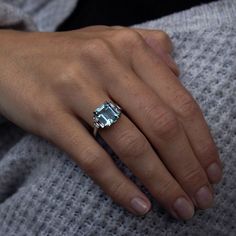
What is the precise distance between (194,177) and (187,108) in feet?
0.31

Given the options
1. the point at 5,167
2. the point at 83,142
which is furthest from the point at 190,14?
the point at 5,167

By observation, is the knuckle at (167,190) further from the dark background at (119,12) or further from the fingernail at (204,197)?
the dark background at (119,12)

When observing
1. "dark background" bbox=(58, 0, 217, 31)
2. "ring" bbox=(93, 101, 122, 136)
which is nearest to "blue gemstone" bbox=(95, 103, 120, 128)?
"ring" bbox=(93, 101, 122, 136)

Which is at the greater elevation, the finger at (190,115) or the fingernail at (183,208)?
the finger at (190,115)

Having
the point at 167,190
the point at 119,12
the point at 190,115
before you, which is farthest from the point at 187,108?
the point at 119,12

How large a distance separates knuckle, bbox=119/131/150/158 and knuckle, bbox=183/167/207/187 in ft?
0.22

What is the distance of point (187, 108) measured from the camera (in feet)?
1.96

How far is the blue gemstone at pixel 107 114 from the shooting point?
0.58 m

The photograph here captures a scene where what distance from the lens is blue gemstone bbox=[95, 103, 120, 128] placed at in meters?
0.58

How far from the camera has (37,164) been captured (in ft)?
2.26

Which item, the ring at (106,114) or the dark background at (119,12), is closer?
the ring at (106,114)

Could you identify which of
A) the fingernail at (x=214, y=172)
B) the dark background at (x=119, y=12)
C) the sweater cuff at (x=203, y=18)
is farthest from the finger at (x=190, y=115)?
the dark background at (x=119, y=12)

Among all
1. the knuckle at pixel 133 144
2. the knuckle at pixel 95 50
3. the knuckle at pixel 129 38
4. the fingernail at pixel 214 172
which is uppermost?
the knuckle at pixel 95 50

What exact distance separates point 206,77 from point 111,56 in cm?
14
